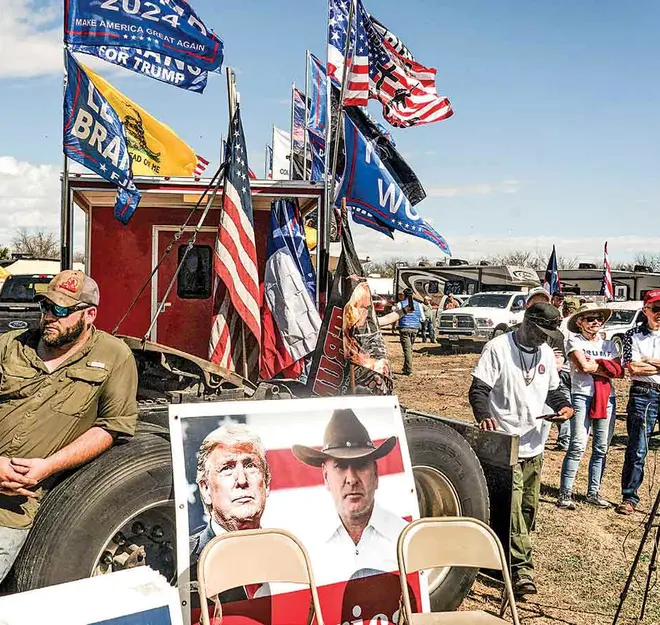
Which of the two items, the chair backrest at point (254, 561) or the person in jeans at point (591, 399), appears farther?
the person in jeans at point (591, 399)

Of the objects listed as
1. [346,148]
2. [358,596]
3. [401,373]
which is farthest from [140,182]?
[401,373]

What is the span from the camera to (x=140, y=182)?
743 centimetres

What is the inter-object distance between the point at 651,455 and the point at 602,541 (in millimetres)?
4230

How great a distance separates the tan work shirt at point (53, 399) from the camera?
3412 mm

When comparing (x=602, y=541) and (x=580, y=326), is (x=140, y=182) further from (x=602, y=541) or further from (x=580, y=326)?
(x=602, y=541)

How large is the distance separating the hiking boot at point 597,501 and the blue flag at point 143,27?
5.42 m

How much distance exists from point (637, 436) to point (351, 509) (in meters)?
4.34

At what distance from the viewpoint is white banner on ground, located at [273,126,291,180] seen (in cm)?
1375

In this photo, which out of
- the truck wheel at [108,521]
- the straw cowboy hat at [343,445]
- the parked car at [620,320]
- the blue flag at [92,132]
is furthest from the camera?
the parked car at [620,320]

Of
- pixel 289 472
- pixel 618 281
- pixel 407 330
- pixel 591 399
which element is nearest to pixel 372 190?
pixel 591 399

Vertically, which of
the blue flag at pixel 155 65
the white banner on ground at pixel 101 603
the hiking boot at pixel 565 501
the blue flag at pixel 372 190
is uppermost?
the blue flag at pixel 155 65

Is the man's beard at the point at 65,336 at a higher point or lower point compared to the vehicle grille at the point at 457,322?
higher

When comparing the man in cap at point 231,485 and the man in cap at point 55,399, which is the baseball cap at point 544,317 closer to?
the man in cap at point 231,485

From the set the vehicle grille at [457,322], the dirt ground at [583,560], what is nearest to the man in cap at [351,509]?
the dirt ground at [583,560]
